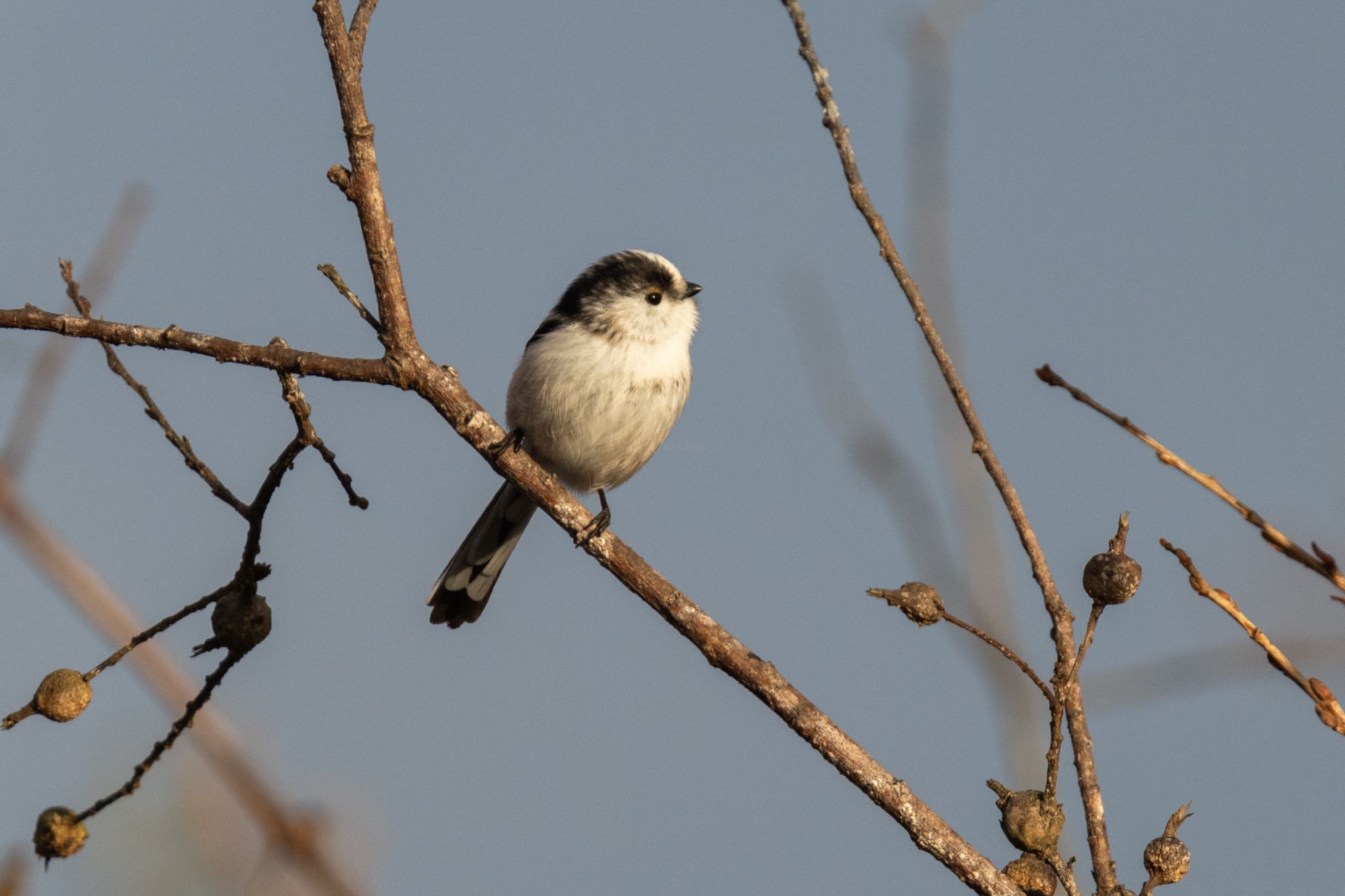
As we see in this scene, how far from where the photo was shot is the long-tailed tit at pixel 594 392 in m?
5.43

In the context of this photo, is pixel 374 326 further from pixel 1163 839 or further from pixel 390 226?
pixel 1163 839

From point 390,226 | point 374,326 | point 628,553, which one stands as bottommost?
point 628,553

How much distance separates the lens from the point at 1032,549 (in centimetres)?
239

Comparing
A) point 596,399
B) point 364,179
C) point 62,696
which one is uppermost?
point 596,399

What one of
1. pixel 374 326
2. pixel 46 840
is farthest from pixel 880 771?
pixel 46 840

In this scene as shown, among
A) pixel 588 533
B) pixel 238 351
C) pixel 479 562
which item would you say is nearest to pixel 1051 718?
pixel 588 533

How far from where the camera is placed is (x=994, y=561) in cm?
380

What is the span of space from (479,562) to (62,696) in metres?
3.40

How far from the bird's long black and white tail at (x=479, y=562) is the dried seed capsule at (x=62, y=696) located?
127 inches

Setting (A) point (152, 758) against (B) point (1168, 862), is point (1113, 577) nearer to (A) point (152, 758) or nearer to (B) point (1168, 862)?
(B) point (1168, 862)

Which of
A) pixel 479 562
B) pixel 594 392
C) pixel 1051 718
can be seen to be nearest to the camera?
pixel 1051 718

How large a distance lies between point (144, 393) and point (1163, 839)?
234 cm

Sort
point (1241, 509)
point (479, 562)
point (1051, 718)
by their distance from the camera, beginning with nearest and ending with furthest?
point (1241, 509) → point (1051, 718) → point (479, 562)

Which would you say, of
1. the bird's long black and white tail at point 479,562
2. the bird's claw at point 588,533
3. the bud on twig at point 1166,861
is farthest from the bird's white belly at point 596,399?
the bud on twig at point 1166,861
